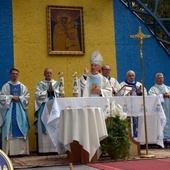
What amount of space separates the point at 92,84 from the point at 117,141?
173cm

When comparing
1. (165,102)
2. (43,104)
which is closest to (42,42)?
(43,104)

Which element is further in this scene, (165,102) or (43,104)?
(165,102)

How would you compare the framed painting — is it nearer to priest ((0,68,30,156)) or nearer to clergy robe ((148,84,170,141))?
priest ((0,68,30,156))

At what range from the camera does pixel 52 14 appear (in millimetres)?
9898

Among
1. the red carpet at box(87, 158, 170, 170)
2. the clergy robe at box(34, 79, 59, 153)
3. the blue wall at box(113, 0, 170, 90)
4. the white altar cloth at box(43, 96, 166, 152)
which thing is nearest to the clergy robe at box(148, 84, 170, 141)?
the blue wall at box(113, 0, 170, 90)

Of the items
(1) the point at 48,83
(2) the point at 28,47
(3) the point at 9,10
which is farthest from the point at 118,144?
(3) the point at 9,10

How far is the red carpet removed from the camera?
550cm

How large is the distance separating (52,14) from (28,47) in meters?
0.97

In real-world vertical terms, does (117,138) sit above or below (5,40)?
below

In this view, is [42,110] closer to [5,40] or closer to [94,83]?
[94,83]

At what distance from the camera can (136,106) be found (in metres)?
7.94

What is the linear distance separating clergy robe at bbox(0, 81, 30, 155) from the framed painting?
1.54m

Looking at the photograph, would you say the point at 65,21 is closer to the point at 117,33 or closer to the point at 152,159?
the point at 117,33

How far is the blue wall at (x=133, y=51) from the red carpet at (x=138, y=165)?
425 centimetres
